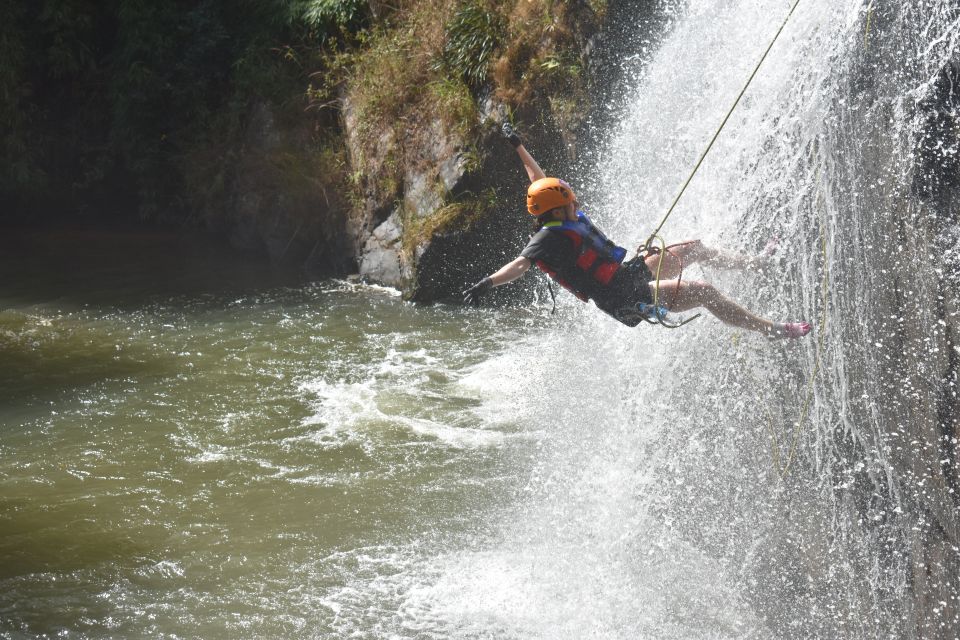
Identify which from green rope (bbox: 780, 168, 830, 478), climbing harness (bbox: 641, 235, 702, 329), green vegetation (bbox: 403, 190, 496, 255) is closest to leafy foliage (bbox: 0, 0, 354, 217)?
green vegetation (bbox: 403, 190, 496, 255)

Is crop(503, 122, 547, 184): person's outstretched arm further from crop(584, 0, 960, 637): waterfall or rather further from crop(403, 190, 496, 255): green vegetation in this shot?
crop(403, 190, 496, 255): green vegetation

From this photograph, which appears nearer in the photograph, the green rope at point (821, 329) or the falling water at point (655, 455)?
the falling water at point (655, 455)

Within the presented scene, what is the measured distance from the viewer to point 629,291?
5941mm

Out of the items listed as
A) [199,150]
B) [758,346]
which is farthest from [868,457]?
[199,150]

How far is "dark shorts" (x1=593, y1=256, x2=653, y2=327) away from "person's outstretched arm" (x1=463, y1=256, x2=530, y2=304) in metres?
0.62

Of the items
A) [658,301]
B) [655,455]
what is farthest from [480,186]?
[655,455]

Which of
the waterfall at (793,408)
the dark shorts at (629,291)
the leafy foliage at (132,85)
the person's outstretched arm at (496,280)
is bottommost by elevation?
the waterfall at (793,408)

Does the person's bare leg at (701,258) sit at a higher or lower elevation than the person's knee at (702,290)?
higher

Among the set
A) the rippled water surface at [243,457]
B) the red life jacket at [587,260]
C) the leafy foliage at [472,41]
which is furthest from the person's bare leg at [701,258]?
the leafy foliage at [472,41]

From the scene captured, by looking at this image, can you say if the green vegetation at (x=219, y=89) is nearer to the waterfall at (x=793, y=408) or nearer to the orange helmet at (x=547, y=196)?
the orange helmet at (x=547, y=196)

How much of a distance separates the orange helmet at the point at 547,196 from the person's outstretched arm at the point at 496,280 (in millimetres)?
360

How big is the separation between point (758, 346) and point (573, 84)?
249 inches

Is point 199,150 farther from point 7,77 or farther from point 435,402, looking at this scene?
point 435,402

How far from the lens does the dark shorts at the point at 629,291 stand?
5922mm
